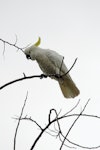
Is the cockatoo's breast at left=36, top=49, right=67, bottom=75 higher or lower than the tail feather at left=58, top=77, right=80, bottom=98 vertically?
higher

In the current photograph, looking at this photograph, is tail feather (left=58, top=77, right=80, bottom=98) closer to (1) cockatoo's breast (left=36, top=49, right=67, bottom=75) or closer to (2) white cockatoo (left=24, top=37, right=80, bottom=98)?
(2) white cockatoo (left=24, top=37, right=80, bottom=98)

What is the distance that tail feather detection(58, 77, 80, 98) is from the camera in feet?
11.5

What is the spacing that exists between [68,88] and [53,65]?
1.41 feet

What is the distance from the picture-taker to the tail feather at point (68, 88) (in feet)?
11.5

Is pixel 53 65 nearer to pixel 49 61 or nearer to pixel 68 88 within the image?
pixel 49 61

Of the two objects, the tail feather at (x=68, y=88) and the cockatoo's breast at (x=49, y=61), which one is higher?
the cockatoo's breast at (x=49, y=61)

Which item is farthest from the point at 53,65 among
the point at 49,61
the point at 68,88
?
the point at 68,88

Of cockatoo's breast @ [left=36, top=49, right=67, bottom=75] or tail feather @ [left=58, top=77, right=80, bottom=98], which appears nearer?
tail feather @ [left=58, top=77, right=80, bottom=98]

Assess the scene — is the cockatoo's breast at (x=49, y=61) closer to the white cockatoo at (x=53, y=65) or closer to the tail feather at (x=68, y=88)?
the white cockatoo at (x=53, y=65)

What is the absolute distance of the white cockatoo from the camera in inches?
139

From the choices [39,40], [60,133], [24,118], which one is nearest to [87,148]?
[60,133]

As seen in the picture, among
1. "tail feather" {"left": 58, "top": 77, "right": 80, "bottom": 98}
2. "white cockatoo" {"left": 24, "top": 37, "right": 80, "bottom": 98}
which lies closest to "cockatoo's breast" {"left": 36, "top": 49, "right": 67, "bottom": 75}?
"white cockatoo" {"left": 24, "top": 37, "right": 80, "bottom": 98}

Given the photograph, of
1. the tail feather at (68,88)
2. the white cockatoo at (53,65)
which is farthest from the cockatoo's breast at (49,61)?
the tail feather at (68,88)

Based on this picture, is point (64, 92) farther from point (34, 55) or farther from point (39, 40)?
point (39, 40)
